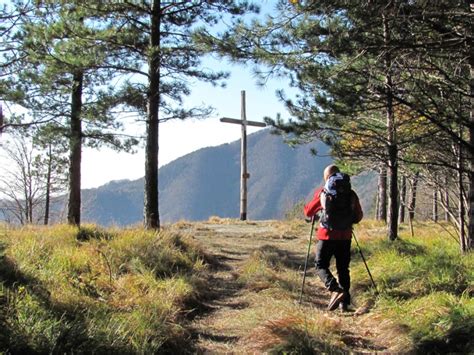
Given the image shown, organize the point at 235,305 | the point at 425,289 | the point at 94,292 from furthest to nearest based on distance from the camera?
1. the point at 235,305
2. the point at 425,289
3. the point at 94,292

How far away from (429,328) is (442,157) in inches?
143

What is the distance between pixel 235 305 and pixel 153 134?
5.29 meters

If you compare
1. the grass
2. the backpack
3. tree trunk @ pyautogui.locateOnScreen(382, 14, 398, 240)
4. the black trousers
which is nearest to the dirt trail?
the grass

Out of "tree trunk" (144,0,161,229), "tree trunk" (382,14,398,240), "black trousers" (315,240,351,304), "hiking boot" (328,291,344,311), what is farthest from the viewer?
"tree trunk" (144,0,161,229)

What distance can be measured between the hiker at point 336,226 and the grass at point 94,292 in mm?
1772

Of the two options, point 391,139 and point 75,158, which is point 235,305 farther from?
point 75,158

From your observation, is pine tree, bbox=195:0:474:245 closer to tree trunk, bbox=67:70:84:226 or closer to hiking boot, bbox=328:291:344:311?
hiking boot, bbox=328:291:344:311

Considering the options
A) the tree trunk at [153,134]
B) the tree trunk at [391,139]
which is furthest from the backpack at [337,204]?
the tree trunk at [153,134]

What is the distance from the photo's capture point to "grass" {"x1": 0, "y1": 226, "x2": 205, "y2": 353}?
384 centimetres

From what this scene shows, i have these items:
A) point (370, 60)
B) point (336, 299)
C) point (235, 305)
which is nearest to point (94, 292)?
point (235, 305)

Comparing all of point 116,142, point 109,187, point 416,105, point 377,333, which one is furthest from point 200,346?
point 109,187

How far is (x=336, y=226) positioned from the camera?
5.84 metres

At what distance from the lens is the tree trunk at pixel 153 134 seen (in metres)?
10.4

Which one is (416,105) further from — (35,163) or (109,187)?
(109,187)
